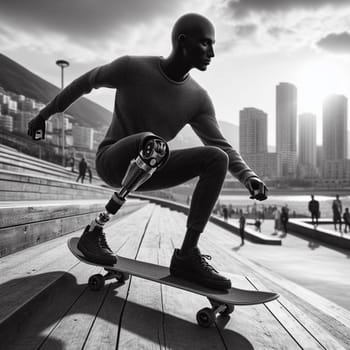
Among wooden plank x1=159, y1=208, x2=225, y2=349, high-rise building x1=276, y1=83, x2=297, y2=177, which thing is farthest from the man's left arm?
high-rise building x1=276, y1=83, x2=297, y2=177

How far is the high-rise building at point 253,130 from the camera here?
15438cm

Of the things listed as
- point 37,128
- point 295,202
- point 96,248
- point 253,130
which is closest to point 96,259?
point 96,248

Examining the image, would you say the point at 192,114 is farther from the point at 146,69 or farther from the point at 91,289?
the point at 91,289

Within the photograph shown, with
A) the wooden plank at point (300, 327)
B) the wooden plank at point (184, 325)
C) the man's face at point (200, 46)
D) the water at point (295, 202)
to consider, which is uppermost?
the man's face at point (200, 46)

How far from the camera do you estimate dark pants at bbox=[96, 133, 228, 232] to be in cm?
171

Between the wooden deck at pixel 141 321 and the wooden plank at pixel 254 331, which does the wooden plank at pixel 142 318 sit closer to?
the wooden deck at pixel 141 321

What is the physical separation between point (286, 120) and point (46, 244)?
20761 cm

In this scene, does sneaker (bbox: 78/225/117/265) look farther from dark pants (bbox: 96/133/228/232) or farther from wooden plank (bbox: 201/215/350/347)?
wooden plank (bbox: 201/215/350/347)

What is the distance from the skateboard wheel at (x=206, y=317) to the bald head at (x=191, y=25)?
150 cm

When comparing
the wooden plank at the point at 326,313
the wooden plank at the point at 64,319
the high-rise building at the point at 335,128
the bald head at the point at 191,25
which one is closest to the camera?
the wooden plank at the point at 64,319

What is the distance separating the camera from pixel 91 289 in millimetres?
1933

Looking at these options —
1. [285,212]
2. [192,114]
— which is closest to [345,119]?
[285,212]

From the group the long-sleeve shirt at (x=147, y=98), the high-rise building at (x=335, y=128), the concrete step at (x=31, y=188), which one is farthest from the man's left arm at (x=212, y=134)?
the high-rise building at (x=335, y=128)

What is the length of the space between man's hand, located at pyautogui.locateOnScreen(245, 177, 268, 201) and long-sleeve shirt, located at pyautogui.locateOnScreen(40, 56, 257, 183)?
47mm
